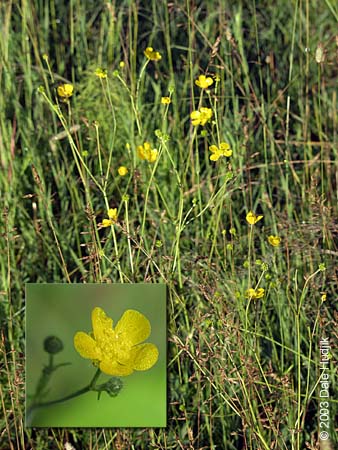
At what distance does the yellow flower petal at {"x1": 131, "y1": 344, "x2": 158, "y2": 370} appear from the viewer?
58.1 inches

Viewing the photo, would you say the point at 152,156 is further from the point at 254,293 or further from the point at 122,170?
the point at 254,293

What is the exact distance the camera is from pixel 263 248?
1635mm

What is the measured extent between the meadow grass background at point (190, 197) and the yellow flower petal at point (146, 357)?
47mm

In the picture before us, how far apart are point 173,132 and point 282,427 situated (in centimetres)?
59

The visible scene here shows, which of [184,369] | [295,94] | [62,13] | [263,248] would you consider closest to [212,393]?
[184,369]

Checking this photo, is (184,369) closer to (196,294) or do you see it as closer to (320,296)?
(196,294)

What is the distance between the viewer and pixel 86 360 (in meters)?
1.47

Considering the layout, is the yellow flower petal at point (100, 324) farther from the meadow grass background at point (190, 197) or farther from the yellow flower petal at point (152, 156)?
the yellow flower petal at point (152, 156)

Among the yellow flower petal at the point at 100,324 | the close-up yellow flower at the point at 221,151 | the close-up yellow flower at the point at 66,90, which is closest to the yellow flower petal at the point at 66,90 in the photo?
the close-up yellow flower at the point at 66,90

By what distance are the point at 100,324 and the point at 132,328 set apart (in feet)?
0.18

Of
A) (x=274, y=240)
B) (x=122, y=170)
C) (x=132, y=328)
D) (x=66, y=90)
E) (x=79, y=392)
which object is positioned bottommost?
(x=79, y=392)

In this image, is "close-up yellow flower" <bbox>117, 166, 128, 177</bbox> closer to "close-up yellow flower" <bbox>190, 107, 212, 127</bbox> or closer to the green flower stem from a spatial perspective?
"close-up yellow flower" <bbox>190, 107, 212, 127</bbox>

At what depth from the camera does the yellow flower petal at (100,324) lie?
1468 millimetres

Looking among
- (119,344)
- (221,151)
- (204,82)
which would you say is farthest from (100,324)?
(204,82)
